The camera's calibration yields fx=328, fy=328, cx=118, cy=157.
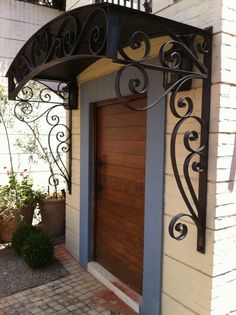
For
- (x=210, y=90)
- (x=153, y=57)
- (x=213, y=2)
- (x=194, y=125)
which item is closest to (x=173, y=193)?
(x=194, y=125)

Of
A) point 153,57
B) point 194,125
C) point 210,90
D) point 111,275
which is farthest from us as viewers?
point 111,275

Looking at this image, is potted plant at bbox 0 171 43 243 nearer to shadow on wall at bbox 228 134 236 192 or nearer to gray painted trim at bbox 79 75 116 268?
gray painted trim at bbox 79 75 116 268

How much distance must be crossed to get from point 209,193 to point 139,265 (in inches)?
51.8

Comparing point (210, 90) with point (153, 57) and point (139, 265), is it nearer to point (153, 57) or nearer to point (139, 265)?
point (153, 57)

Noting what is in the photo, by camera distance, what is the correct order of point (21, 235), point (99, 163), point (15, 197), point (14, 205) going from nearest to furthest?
point (99, 163) < point (21, 235) < point (14, 205) < point (15, 197)

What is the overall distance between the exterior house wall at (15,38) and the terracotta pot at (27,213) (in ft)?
2.82

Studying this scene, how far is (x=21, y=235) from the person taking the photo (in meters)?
4.38

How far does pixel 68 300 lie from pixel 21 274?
0.86 metres

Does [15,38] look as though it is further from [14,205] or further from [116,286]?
[116,286]

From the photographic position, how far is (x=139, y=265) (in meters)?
3.18

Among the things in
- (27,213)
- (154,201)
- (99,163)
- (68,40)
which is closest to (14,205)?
(27,213)

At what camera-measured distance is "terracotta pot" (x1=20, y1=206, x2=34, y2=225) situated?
16.4 ft

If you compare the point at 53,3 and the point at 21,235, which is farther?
the point at 53,3

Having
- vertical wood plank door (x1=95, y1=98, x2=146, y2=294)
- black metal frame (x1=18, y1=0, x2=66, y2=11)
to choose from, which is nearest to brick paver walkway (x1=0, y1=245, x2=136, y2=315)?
vertical wood plank door (x1=95, y1=98, x2=146, y2=294)
